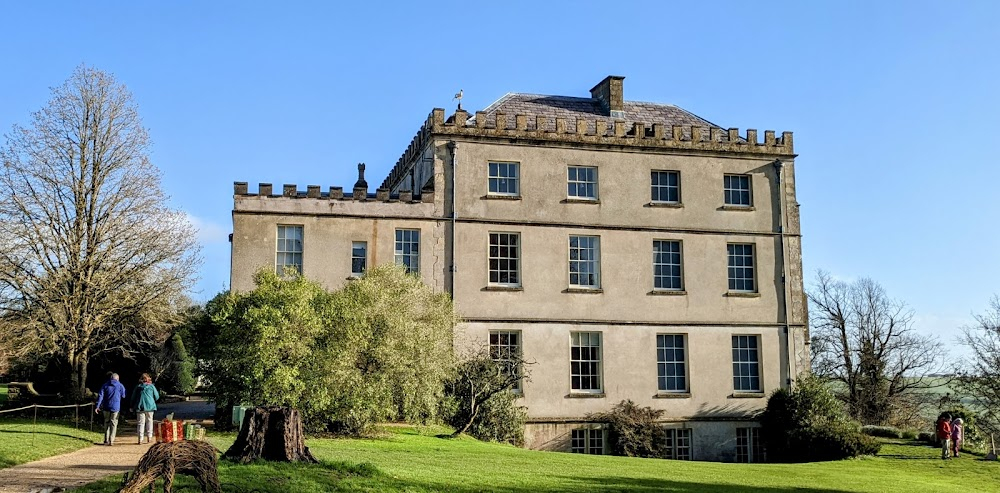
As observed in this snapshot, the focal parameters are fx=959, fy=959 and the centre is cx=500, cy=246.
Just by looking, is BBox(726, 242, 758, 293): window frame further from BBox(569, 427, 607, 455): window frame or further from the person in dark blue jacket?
the person in dark blue jacket

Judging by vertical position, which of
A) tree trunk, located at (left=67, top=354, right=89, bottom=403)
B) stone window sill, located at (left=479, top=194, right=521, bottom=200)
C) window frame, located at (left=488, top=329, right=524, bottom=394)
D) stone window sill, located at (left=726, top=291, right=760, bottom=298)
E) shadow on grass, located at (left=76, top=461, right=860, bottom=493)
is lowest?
shadow on grass, located at (left=76, top=461, right=860, bottom=493)

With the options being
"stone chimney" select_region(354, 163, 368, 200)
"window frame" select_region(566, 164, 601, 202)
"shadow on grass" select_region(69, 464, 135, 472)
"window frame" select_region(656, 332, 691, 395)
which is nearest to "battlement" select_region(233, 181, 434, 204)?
"stone chimney" select_region(354, 163, 368, 200)

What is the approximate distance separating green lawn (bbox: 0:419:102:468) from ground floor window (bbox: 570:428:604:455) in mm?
14330

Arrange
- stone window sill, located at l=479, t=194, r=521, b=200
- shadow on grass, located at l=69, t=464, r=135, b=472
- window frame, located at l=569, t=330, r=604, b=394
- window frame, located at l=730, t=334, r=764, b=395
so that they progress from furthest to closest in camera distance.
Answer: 1. window frame, located at l=730, t=334, r=764, b=395
2. stone window sill, located at l=479, t=194, r=521, b=200
3. window frame, located at l=569, t=330, r=604, b=394
4. shadow on grass, located at l=69, t=464, r=135, b=472

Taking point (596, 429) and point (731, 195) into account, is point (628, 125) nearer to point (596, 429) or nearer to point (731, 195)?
point (731, 195)

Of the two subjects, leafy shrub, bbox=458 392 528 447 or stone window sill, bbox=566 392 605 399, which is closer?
leafy shrub, bbox=458 392 528 447

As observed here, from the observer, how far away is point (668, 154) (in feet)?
108

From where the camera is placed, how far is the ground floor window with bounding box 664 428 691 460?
31.3 m

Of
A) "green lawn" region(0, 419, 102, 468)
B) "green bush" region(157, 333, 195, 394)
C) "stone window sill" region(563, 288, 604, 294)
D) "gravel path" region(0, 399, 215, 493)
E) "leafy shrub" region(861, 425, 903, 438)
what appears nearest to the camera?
"gravel path" region(0, 399, 215, 493)

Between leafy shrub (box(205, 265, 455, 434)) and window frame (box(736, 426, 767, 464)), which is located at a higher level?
leafy shrub (box(205, 265, 455, 434))

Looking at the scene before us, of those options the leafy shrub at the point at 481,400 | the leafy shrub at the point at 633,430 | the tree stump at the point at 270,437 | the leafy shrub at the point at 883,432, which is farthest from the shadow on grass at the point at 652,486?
the leafy shrub at the point at 883,432

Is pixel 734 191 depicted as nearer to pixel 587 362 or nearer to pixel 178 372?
pixel 587 362

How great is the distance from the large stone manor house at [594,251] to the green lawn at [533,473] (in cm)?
545

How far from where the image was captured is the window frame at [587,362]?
31.1 metres
